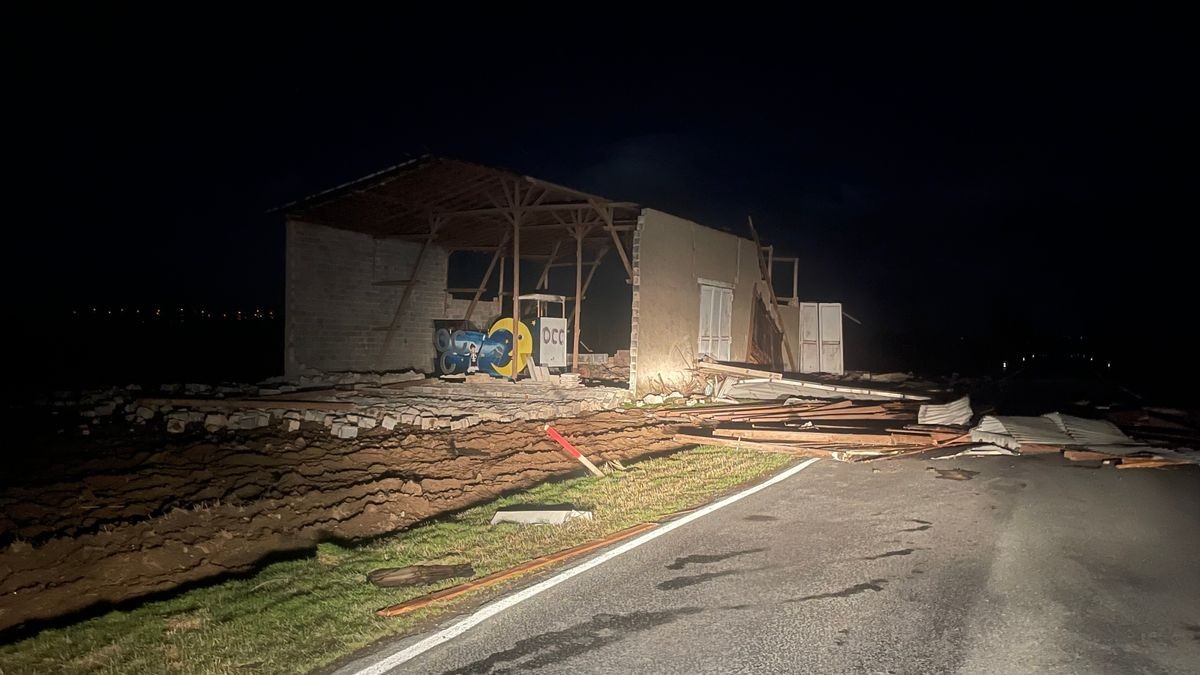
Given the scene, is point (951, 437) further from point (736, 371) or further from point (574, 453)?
point (736, 371)

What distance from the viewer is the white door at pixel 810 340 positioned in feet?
92.6

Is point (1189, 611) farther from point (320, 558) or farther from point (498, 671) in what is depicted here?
point (320, 558)

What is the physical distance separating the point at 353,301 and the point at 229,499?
1586 centimetres

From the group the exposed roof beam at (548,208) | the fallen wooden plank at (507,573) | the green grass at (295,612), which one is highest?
the exposed roof beam at (548,208)

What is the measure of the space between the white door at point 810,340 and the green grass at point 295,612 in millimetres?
20991

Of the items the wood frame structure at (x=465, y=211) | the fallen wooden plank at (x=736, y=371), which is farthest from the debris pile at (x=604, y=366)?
the fallen wooden plank at (x=736, y=371)

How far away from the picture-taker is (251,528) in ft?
25.8

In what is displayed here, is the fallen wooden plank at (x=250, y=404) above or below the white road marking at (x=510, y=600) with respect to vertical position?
above

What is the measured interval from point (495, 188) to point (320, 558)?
16.7 metres

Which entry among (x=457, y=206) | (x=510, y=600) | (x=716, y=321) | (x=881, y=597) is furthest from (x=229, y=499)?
(x=716, y=321)

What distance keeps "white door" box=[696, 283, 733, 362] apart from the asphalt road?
14.0 meters

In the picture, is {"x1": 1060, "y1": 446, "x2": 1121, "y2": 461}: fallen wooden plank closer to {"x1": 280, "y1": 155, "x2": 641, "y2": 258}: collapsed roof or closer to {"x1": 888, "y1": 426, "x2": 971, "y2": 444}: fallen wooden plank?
{"x1": 888, "y1": 426, "x2": 971, "y2": 444}: fallen wooden plank

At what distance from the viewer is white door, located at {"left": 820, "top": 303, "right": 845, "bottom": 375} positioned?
28.1 m

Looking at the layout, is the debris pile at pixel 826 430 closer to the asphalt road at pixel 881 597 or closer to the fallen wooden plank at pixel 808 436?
the fallen wooden plank at pixel 808 436
